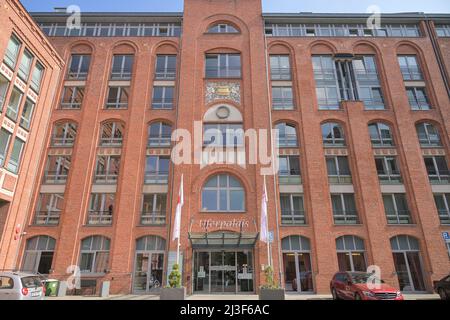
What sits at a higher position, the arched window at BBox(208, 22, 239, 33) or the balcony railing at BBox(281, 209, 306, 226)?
the arched window at BBox(208, 22, 239, 33)

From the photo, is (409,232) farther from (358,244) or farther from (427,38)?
(427,38)

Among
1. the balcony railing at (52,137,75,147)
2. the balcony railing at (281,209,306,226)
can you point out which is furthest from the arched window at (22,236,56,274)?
the balcony railing at (281,209,306,226)

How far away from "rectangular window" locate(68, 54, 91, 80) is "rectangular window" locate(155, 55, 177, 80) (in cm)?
633

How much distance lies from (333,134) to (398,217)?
312 inches

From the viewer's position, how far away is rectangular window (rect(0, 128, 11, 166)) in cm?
1856

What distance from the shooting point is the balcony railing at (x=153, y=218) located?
2119 cm

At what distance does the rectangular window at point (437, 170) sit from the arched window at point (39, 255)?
28794mm

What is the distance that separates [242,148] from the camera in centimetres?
2284

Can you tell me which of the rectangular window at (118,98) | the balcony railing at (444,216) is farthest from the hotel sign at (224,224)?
the balcony railing at (444,216)

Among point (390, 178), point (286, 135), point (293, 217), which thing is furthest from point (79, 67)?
point (390, 178)

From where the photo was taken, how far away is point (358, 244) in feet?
68.8

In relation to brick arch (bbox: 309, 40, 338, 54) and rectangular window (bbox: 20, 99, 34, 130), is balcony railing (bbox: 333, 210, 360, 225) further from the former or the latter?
rectangular window (bbox: 20, 99, 34, 130)

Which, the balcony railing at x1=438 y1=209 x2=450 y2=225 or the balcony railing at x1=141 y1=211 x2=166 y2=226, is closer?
the balcony railing at x1=141 y1=211 x2=166 y2=226

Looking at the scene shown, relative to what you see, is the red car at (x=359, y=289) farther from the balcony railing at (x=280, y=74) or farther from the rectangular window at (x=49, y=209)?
the rectangular window at (x=49, y=209)
